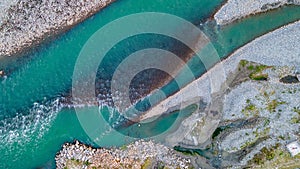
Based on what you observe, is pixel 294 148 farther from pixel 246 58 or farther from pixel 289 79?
pixel 246 58

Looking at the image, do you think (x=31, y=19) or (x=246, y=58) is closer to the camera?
(x=31, y=19)

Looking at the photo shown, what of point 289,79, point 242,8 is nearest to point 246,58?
point 289,79

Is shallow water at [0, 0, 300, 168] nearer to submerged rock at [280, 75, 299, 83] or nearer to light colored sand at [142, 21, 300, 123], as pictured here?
light colored sand at [142, 21, 300, 123]

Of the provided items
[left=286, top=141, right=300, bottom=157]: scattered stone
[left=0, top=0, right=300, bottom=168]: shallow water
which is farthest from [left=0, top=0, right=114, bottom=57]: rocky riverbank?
[left=286, top=141, right=300, bottom=157]: scattered stone

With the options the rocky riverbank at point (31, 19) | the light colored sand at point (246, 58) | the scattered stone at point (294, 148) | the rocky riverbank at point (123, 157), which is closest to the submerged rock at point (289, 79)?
the light colored sand at point (246, 58)

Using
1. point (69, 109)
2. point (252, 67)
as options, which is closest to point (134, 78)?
point (69, 109)

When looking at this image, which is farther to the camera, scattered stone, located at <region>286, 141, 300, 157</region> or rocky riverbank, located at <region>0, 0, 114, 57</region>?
rocky riverbank, located at <region>0, 0, 114, 57</region>
